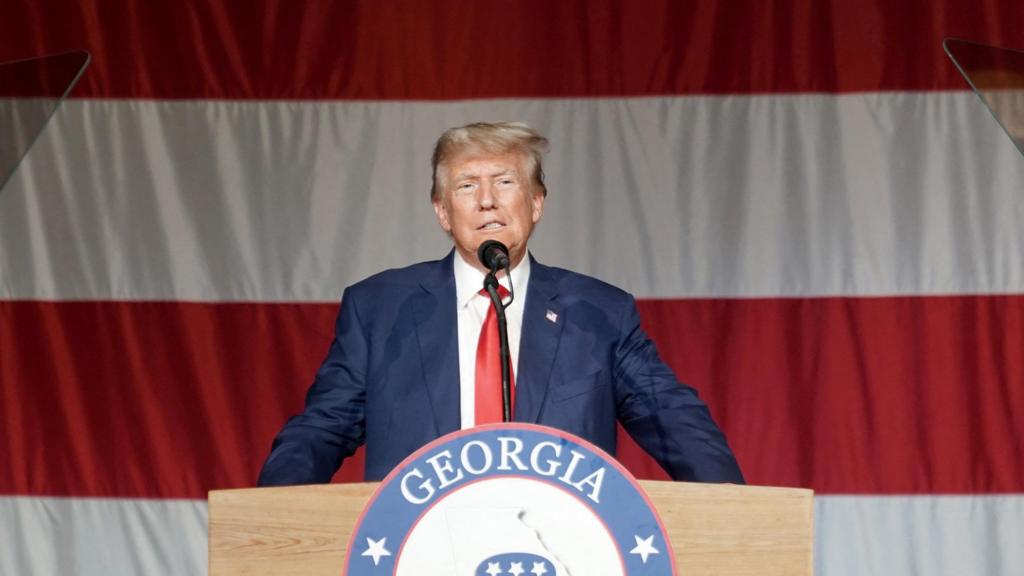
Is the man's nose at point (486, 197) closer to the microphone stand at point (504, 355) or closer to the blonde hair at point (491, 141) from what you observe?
the blonde hair at point (491, 141)

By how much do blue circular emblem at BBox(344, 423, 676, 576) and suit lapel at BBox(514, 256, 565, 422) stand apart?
20.8 inches

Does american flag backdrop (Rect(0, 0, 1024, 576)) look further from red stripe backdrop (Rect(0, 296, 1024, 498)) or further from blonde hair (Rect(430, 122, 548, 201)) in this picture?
blonde hair (Rect(430, 122, 548, 201))

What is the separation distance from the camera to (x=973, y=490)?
2936 millimetres

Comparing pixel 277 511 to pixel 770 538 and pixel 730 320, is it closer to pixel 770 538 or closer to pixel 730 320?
pixel 770 538

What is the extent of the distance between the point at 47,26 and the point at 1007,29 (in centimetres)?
226

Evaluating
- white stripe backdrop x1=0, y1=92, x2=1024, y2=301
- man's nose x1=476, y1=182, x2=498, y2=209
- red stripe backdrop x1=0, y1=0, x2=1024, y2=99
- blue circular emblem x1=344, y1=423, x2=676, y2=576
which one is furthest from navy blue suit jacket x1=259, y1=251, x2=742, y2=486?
red stripe backdrop x1=0, y1=0, x2=1024, y2=99

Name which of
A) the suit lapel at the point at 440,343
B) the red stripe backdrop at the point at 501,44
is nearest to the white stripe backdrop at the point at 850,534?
the red stripe backdrop at the point at 501,44

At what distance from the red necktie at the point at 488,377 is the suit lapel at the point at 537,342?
0.9 inches

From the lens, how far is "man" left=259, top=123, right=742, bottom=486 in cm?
177

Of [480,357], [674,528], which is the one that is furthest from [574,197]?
[674,528]

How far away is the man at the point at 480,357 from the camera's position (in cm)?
177

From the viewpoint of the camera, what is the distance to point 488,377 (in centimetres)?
179

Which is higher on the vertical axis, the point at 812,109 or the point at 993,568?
the point at 812,109

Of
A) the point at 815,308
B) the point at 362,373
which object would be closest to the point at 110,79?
the point at 362,373
